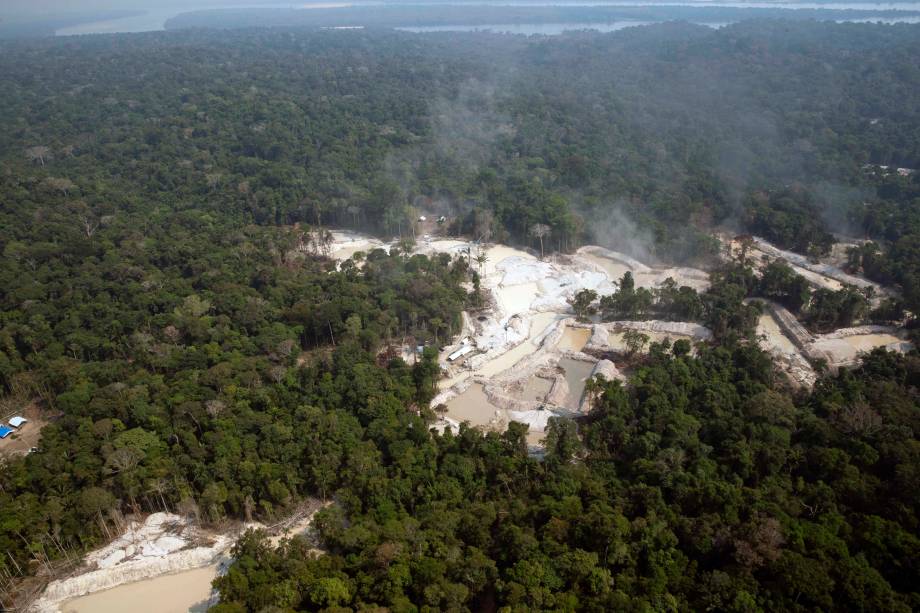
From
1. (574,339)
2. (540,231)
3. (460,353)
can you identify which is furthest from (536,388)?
(540,231)

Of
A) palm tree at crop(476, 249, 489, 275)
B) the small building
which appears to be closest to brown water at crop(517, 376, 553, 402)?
the small building

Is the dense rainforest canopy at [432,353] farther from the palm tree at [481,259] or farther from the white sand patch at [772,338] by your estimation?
the white sand patch at [772,338]

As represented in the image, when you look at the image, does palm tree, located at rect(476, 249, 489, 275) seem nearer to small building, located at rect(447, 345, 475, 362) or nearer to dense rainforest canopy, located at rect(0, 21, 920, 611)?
dense rainforest canopy, located at rect(0, 21, 920, 611)

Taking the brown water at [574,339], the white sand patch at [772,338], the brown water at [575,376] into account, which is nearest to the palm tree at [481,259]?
the brown water at [574,339]

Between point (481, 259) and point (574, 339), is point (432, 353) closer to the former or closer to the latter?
point (574, 339)

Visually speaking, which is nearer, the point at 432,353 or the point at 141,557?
the point at 141,557
